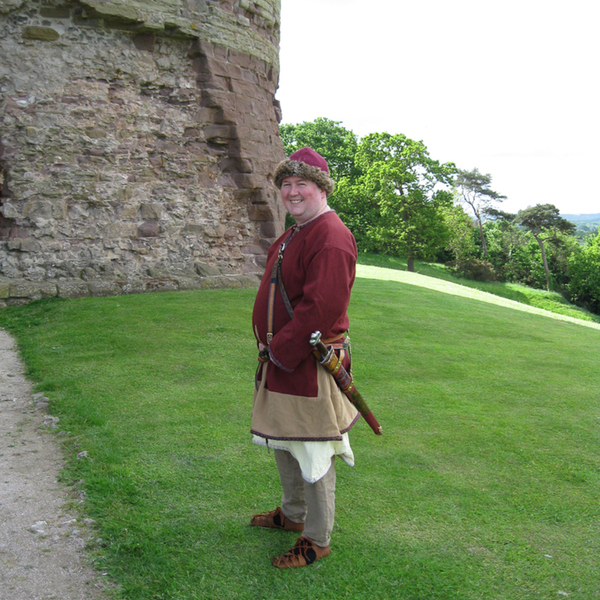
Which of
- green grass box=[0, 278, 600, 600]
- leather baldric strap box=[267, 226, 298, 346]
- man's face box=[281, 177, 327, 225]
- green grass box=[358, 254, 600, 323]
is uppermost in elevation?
man's face box=[281, 177, 327, 225]

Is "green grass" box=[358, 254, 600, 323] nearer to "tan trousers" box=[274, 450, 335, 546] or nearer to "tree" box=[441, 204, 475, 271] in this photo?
"tree" box=[441, 204, 475, 271]

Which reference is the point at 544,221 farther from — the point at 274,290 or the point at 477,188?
the point at 274,290

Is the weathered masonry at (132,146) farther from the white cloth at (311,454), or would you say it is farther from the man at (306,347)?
the white cloth at (311,454)

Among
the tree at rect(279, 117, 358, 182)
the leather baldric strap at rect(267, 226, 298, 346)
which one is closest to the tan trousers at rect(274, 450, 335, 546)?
the leather baldric strap at rect(267, 226, 298, 346)

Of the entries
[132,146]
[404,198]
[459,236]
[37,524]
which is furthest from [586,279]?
[37,524]

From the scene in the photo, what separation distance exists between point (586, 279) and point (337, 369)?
50.8 metres

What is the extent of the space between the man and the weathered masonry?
7.27 m

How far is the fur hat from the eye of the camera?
3.09 meters

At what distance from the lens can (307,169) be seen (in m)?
3.08

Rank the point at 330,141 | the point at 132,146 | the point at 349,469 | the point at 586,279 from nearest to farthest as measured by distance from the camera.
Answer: the point at 349,469
the point at 132,146
the point at 330,141
the point at 586,279

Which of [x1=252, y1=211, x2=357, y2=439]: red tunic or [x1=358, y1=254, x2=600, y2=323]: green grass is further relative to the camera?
[x1=358, y1=254, x2=600, y2=323]: green grass

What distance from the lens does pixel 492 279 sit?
1821 inches

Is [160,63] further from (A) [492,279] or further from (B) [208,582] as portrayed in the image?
(A) [492,279]

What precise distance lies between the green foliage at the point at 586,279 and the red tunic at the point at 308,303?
4970 cm
